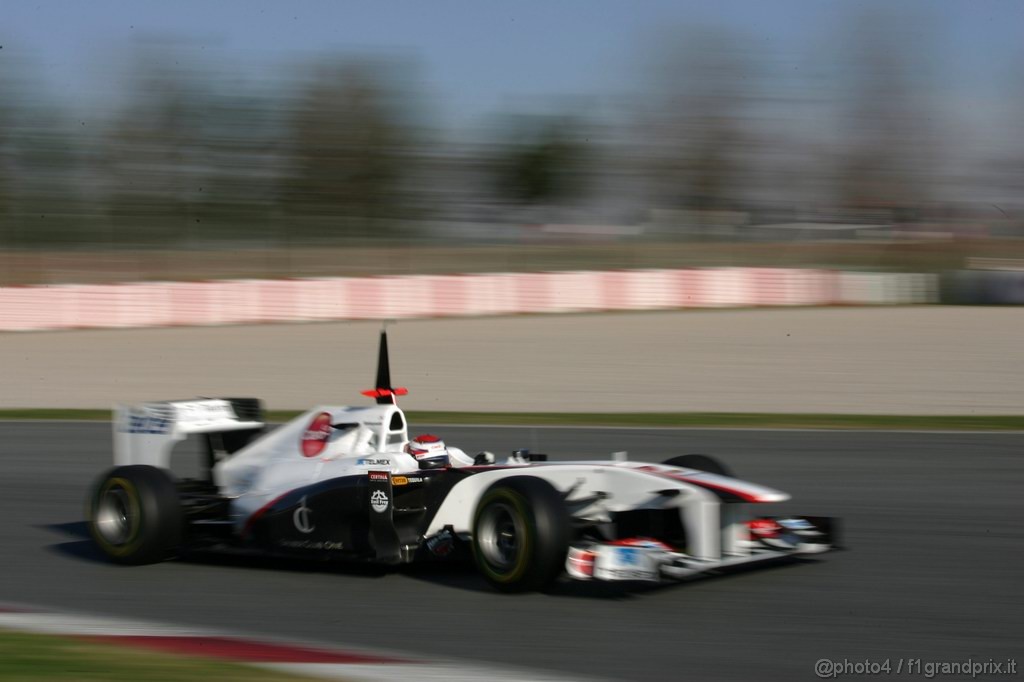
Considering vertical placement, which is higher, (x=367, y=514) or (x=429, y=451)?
(x=429, y=451)

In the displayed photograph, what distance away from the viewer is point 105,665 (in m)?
4.84

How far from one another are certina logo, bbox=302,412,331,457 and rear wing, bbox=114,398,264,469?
103cm

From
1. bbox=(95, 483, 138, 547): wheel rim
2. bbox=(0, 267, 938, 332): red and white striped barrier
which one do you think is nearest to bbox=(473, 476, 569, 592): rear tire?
bbox=(95, 483, 138, 547): wheel rim

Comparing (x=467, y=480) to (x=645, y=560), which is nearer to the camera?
(x=645, y=560)

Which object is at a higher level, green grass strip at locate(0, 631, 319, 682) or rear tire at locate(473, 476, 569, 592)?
rear tire at locate(473, 476, 569, 592)

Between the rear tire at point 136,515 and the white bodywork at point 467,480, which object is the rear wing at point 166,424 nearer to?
the white bodywork at point 467,480

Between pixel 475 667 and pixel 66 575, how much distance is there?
3.21 metres

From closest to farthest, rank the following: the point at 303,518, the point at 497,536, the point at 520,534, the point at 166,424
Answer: the point at 520,534 → the point at 497,536 → the point at 303,518 → the point at 166,424

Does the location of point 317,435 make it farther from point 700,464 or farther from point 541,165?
point 541,165

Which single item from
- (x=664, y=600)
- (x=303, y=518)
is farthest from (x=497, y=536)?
(x=303, y=518)

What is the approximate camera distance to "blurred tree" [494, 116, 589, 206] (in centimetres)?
4469

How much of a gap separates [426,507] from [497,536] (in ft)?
1.92

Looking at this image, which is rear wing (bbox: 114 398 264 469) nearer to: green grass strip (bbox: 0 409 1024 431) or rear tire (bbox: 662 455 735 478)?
rear tire (bbox: 662 455 735 478)

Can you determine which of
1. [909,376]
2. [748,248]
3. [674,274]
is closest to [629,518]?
[909,376]
